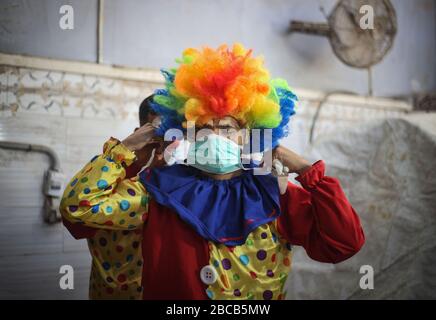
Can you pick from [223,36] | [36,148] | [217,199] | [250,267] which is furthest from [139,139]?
[223,36]

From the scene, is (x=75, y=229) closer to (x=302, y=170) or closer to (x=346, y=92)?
(x=302, y=170)

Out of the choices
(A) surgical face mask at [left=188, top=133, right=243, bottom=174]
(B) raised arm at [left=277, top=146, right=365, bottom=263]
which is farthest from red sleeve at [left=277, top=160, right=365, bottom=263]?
(A) surgical face mask at [left=188, top=133, right=243, bottom=174]

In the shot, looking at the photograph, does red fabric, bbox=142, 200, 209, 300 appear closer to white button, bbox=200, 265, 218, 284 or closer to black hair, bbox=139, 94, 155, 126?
white button, bbox=200, 265, 218, 284

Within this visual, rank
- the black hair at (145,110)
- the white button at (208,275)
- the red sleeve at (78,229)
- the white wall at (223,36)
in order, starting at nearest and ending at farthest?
the white button at (208,275) < the red sleeve at (78,229) < the black hair at (145,110) < the white wall at (223,36)

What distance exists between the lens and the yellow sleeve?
1.29 m

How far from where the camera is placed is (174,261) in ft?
4.24

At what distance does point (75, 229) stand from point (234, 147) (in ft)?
2.17

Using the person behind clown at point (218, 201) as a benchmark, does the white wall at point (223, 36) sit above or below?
above

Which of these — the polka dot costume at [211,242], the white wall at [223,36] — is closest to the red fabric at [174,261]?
the polka dot costume at [211,242]

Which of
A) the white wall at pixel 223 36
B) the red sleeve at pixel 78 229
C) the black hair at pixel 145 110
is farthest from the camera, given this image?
the white wall at pixel 223 36

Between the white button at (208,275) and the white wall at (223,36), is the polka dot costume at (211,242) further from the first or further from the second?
the white wall at (223,36)

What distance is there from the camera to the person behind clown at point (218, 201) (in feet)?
4.24

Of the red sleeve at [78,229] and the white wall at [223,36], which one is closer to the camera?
the red sleeve at [78,229]

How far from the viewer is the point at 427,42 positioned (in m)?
3.30
